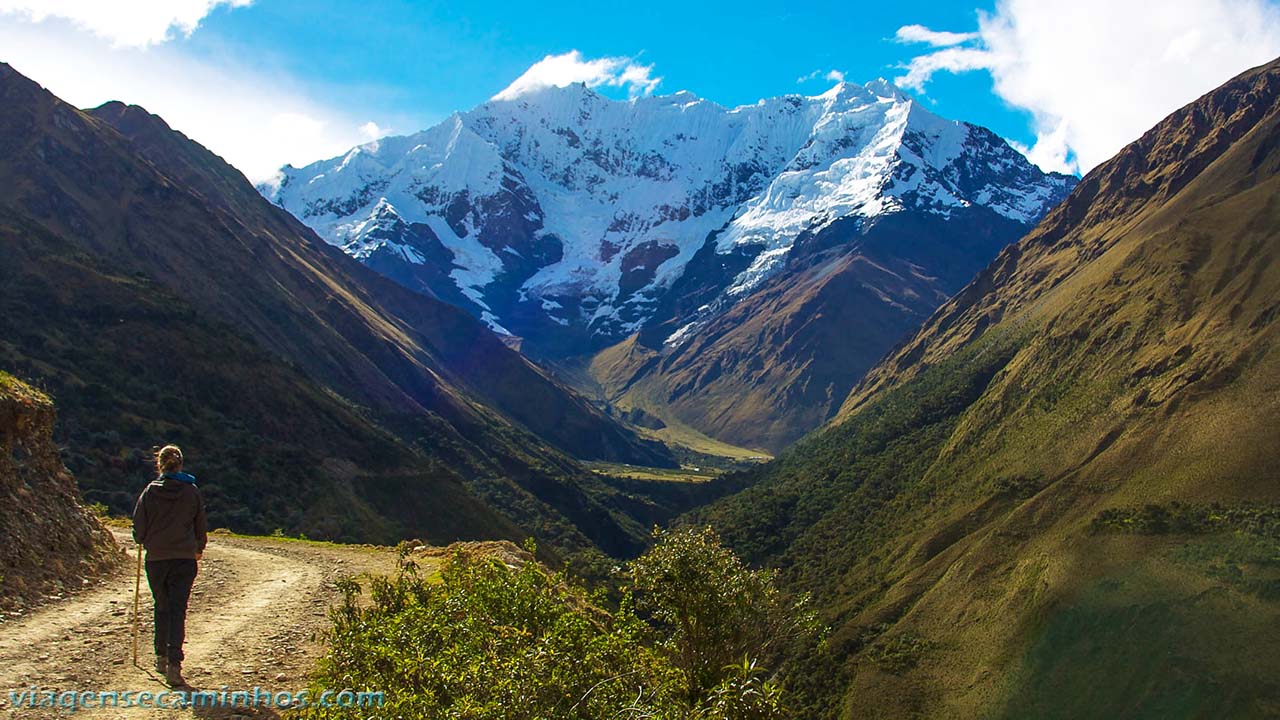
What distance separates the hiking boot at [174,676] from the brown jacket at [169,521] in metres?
2.01

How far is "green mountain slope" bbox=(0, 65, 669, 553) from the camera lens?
76.3 m

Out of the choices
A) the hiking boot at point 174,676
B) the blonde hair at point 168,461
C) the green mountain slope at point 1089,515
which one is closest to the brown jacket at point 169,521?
the blonde hair at point 168,461

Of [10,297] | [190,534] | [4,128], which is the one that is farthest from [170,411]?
[4,128]

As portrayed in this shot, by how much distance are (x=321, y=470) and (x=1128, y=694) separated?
83547 mm

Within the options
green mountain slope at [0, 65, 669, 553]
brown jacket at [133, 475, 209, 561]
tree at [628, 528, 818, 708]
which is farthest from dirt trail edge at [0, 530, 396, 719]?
green mountain slope at [0, 65, 669, 553]

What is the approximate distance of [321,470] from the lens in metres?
86.8

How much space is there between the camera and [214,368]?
3711 inches

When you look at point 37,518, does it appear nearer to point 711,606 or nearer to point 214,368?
point 711,606

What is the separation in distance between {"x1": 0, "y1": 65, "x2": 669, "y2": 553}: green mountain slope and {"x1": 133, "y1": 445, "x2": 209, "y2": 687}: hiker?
51397mm

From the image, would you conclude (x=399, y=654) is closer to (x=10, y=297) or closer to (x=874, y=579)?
(x=10, y=297)

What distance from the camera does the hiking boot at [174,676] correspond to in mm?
15648

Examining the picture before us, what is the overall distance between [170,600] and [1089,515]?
11443cm

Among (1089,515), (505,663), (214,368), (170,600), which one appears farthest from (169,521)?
(1089,515)

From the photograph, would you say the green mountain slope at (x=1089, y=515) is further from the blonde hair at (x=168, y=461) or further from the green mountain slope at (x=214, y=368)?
the blonde hair at (x=168, y=461)
